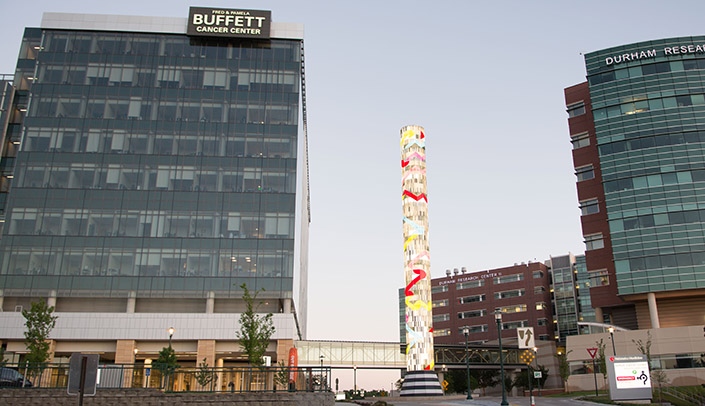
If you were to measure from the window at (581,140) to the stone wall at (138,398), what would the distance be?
73.1 metres

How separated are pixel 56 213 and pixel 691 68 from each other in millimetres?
83758

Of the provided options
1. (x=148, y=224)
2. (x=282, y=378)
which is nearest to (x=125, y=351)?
(x=148, y=224)

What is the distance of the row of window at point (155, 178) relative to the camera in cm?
7575

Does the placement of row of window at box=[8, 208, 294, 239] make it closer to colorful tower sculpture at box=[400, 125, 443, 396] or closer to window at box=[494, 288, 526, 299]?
colorful tower sculpture at box=[400, 125, 443, 396]

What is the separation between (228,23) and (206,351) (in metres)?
43.2

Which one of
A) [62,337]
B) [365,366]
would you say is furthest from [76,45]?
[365,366]

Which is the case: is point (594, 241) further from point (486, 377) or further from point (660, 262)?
point (486, 377)

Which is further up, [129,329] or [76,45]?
[76,45]

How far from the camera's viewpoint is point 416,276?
6794 cm

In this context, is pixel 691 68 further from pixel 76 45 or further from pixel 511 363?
pixel 76 45

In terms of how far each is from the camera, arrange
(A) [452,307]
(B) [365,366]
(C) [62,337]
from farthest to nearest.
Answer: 1. (A) [452,307]
2. (B) [365,366]
3. (C) [62,337]

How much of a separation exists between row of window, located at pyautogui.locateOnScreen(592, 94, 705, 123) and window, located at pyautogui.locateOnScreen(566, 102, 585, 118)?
726 cm

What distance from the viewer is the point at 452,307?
148625 mm

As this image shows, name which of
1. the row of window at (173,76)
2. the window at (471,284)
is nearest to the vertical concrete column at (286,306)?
the row of window at (173,76)
